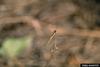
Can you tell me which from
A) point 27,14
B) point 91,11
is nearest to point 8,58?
point 27,14

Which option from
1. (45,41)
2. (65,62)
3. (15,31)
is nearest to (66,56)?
(65,62)

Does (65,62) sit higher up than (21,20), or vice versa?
(21,20)

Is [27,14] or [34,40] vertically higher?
[27,14]

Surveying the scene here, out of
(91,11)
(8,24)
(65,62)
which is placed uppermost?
(91,11)

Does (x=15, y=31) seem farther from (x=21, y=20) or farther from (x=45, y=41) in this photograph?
(x=45, y=41)

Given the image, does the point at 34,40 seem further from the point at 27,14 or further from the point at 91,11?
the point at 91,11
